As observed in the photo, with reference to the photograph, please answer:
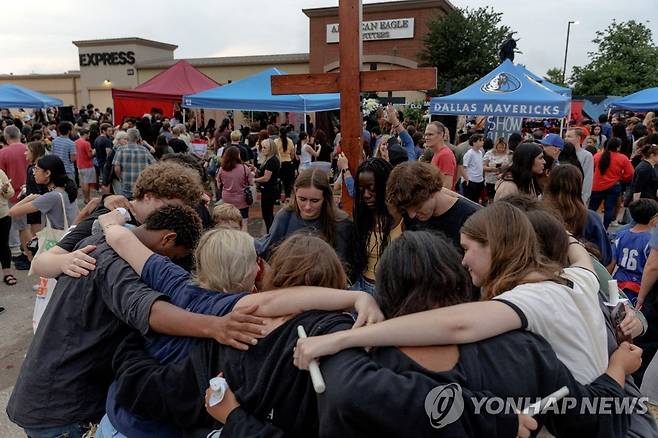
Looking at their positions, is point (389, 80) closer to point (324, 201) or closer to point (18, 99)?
point (324, 201)

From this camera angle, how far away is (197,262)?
5.89 feet

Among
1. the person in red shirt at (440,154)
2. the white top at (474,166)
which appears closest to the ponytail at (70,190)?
the person in red shirt at (440,154)

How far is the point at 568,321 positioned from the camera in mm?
1398

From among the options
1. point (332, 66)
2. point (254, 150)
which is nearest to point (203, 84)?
point (254, 150)

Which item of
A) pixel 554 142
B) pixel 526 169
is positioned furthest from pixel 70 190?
pixel 554 142

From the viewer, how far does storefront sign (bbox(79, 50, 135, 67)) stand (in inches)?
1232

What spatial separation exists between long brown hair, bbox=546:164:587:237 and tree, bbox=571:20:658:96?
103ft

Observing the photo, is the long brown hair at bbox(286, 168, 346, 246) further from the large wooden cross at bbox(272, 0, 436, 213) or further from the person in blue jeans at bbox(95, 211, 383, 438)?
the person in blue jeans at bbox(95, 211, 383, 438)

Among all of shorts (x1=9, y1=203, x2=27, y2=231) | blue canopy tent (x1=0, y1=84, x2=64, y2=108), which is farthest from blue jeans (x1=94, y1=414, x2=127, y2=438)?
blue canopy tent (x1=0, y1=84, x2=64, y2=108)

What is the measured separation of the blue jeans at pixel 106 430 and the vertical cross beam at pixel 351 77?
253 cm

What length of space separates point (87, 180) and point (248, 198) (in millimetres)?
4727

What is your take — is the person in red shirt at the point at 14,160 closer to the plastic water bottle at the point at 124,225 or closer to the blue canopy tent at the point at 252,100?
the blue canopy tent at the point at 252,100

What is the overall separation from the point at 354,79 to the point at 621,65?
33.6 m

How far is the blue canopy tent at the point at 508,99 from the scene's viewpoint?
334 inches
